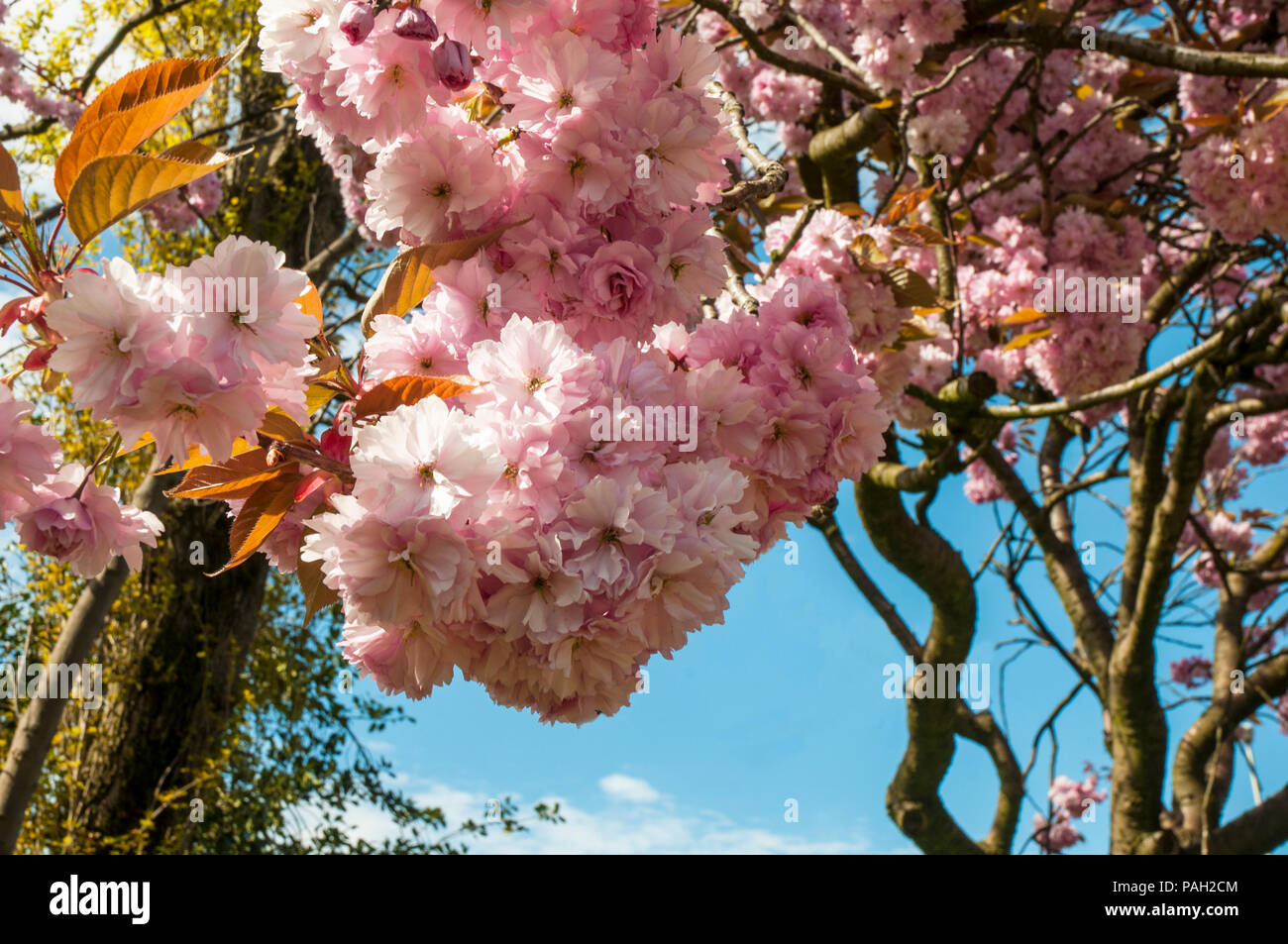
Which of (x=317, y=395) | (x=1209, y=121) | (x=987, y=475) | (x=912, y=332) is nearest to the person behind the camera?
(x=317, y=395)

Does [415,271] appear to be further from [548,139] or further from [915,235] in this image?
[915,235]

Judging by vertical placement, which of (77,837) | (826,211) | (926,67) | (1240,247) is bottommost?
(77,837)

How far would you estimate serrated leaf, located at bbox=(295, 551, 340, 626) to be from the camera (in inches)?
36.2

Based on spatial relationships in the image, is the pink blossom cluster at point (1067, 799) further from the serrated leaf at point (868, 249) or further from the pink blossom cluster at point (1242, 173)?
the serrated leaf at point (868, 249)

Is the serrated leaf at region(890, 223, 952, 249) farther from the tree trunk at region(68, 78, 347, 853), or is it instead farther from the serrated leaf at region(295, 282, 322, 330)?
the tree trunk at region(68, 78, 347, 853)

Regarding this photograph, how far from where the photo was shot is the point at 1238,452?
6344 mm

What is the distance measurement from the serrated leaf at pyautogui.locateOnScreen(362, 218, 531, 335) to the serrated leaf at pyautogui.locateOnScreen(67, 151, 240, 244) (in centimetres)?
18

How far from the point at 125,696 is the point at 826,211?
4.27 metres

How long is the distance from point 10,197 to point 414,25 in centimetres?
39

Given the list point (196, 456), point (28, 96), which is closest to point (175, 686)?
point (28, 96)

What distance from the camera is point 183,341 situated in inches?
29.0

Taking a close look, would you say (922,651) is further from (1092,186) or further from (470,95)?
(470,95)

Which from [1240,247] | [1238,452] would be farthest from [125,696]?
[1238,452]
